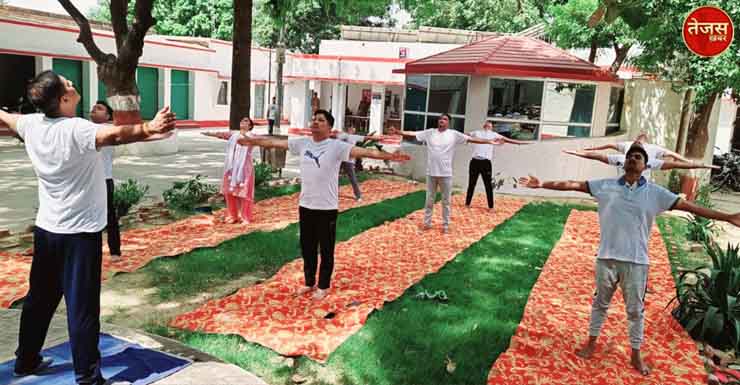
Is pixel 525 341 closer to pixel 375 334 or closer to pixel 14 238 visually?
pixel 375 334

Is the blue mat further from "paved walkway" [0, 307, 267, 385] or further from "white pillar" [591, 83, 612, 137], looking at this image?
"white pillar" [591, 83, 612, 137]

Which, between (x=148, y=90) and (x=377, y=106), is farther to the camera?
(x=377, y=106)

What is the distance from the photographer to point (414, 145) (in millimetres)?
16812

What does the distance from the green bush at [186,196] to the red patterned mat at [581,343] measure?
6.38 meters

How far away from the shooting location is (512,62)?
14.8 metres

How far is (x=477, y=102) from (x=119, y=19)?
8.23m

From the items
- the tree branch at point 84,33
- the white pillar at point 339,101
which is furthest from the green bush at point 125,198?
the white pillar at point 339,101

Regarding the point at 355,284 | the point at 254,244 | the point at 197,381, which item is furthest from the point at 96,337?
the point at 254,244

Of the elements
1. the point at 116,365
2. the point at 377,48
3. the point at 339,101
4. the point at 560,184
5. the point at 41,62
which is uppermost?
the point at 377,48

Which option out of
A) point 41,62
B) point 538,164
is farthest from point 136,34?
point 41,62

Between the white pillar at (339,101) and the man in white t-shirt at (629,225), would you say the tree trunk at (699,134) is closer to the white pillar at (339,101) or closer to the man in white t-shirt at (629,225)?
the man in white t-shirt at (629,225)

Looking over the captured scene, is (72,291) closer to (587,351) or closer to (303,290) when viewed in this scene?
(303,290)

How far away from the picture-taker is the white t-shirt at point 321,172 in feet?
19.7

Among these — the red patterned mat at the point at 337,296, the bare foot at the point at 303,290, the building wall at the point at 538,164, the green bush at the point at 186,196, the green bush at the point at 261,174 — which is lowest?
the red patterned mat at the point at 337,296
